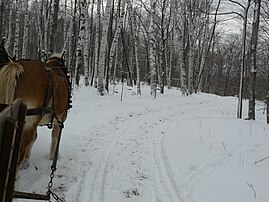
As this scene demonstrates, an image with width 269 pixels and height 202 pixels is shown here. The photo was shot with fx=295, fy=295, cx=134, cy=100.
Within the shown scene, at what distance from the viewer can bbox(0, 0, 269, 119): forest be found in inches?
578

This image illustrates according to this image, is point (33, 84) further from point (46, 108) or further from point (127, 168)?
point (127, 168)

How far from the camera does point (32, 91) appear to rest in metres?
3.89

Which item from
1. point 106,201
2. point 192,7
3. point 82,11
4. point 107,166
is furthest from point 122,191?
point 192,7

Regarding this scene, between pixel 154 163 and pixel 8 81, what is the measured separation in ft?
11.0

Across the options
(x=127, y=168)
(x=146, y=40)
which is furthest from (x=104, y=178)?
(x=146, y=40)

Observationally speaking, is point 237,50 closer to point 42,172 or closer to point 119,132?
point 119,132

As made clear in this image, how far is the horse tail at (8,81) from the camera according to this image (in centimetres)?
344

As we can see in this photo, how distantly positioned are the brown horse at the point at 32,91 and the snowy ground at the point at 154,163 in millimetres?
854

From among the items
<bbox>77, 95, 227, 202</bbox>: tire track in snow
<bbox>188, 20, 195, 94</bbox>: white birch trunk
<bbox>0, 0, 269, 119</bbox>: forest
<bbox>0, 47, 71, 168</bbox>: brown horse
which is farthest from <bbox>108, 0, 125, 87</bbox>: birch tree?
<bbox>0, 47, 71, 168</bbox>: brown horse

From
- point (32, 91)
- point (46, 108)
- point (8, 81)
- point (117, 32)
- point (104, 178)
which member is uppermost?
point (117, 32)

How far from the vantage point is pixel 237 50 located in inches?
2168

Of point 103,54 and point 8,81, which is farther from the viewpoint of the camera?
point 103,54

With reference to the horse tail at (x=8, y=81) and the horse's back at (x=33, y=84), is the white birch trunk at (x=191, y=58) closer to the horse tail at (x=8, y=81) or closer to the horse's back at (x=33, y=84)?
the horse's back at (x=33, y=84)

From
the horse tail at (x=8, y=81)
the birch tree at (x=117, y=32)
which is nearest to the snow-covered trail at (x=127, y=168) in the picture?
the horse tail at (x=8, y=81)
